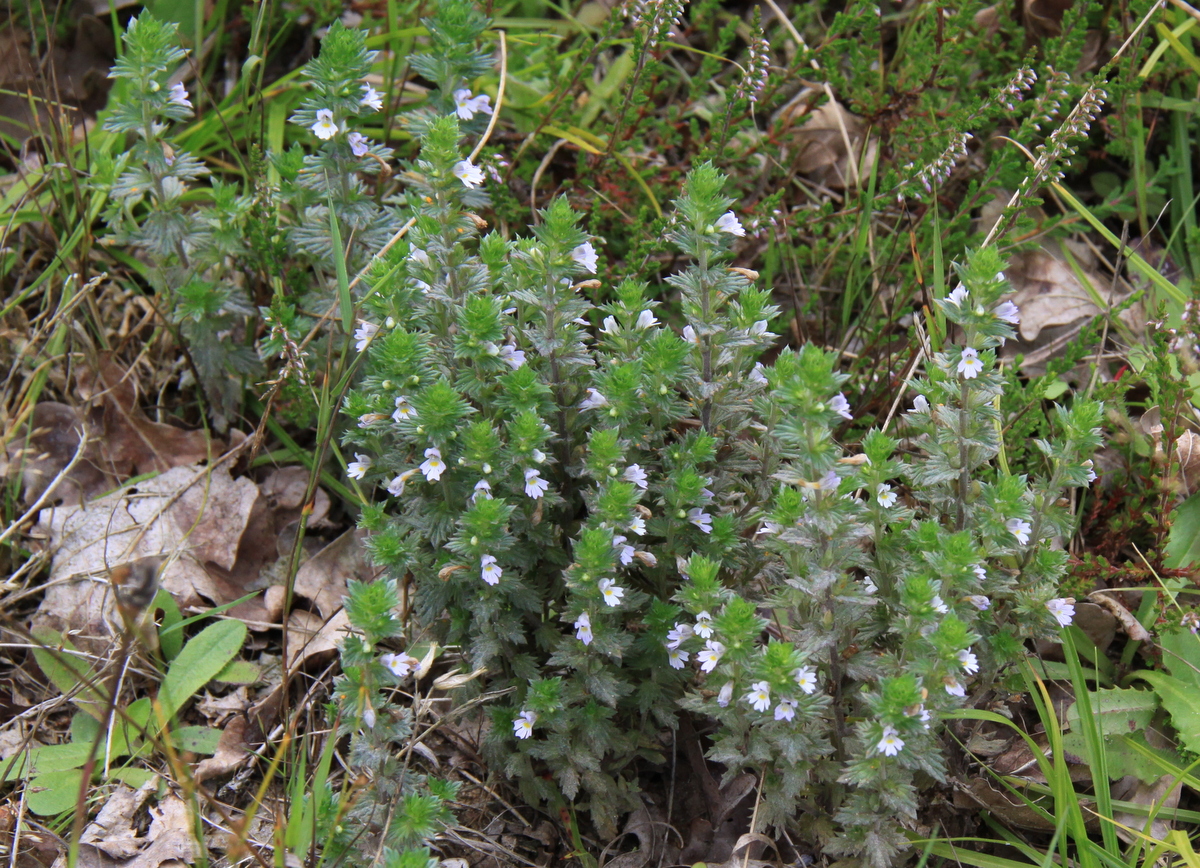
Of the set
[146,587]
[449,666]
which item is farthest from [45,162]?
[146,587]

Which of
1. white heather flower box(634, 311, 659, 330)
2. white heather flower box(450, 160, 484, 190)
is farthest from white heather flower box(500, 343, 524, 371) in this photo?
white heather flower box(450, 160, 484, 190)

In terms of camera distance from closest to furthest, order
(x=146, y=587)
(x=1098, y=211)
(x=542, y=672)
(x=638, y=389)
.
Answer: (x=146, y=587)
(x=638, y=389)
(x=542, y=672)
(x=1098, y=211)

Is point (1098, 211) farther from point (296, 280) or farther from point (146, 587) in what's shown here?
point (146, 587)

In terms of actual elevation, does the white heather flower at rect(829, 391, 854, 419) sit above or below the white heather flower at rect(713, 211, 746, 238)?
below

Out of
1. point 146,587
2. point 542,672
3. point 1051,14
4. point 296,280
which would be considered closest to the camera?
point 146,587

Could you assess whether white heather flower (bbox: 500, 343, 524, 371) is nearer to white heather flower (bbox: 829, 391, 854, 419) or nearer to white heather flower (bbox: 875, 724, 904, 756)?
white heather flower (bbox: 829, 391, 854, 419)

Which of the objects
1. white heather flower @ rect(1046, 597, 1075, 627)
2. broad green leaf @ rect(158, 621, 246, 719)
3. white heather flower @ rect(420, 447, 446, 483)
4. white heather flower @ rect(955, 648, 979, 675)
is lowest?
broad green leaf @ rect(158, 621, 246, 719)

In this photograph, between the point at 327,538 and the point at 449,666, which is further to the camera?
the point at 327,538
